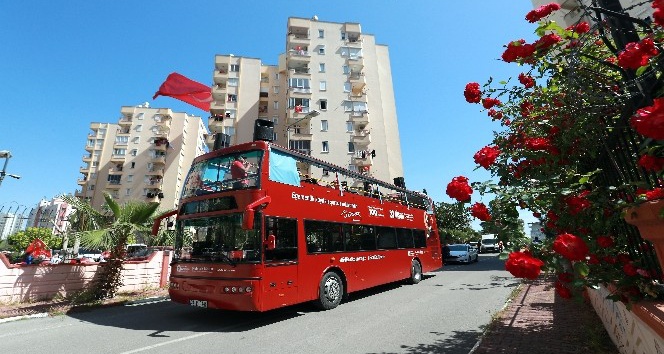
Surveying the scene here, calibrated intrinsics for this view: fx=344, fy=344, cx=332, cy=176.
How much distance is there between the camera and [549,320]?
6742mm

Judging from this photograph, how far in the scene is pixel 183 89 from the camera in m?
19.4

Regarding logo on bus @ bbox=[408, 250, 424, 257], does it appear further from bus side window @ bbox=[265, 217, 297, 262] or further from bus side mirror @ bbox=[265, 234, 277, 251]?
bus side mirror @ bbox=[265, 234, 277, 251]

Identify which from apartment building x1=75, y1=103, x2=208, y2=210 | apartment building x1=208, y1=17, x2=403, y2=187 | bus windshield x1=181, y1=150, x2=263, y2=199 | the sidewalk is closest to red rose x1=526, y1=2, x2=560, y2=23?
the sidewalk

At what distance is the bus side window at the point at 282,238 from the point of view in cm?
754

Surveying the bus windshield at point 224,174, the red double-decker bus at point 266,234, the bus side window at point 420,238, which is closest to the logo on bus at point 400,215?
the bus side window at point 420,238

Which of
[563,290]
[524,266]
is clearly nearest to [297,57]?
[563,290]

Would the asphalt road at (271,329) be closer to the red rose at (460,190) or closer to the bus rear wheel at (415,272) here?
the red rose at (460,190)

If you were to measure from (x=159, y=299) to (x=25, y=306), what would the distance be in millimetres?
3232

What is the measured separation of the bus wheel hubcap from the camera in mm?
8977

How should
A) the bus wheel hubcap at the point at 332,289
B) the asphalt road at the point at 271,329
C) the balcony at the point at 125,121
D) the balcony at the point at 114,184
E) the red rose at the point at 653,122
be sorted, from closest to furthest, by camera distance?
the red rose at the point at 653,122 → the asphalt road at the point at 271,329 → the bus wheel hubcap at the point at 332,289 → the balcony at the point at 114,184 → the balcony at the point at 125,121

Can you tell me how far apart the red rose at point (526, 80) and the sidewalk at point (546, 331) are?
9.89 ft

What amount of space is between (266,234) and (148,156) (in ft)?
190

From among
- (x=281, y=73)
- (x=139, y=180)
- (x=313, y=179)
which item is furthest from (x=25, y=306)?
(x=139, y=180)

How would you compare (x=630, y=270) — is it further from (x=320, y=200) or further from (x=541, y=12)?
(x=320, y=200)
